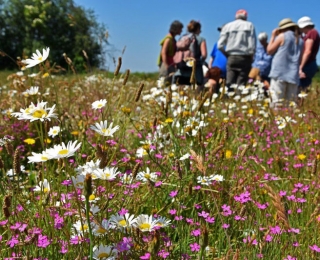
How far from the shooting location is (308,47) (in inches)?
246

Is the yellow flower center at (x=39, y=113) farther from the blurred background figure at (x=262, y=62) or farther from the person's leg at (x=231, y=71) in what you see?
the blurred background figure at (x=262, y=62)

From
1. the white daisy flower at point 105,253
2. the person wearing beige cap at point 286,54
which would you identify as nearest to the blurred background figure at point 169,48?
the person wearing beige cap at point 286,54

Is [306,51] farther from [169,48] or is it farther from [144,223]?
[144,223]

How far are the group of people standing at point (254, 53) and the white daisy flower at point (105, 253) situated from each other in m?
4.36

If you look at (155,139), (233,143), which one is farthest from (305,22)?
(155,139)

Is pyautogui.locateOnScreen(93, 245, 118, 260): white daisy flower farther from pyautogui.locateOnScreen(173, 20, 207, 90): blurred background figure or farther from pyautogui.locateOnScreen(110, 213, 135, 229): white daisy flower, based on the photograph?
pyautogui.locateOnScreen(173, 20, 207, 90): blurred background figure

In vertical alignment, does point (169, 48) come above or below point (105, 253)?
above

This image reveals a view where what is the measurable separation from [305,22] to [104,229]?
5595mm

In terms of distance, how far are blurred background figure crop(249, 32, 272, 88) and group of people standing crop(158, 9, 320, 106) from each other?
17cm

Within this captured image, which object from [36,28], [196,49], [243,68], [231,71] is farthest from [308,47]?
[36,28]

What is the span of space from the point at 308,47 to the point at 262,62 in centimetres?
139

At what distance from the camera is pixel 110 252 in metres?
1.27

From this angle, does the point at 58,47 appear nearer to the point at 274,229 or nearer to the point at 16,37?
the point at 16,37

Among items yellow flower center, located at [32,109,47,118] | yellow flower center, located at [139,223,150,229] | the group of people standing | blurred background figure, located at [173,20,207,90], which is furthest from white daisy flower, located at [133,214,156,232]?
blurred background figure, located at [173,20,207,90]
